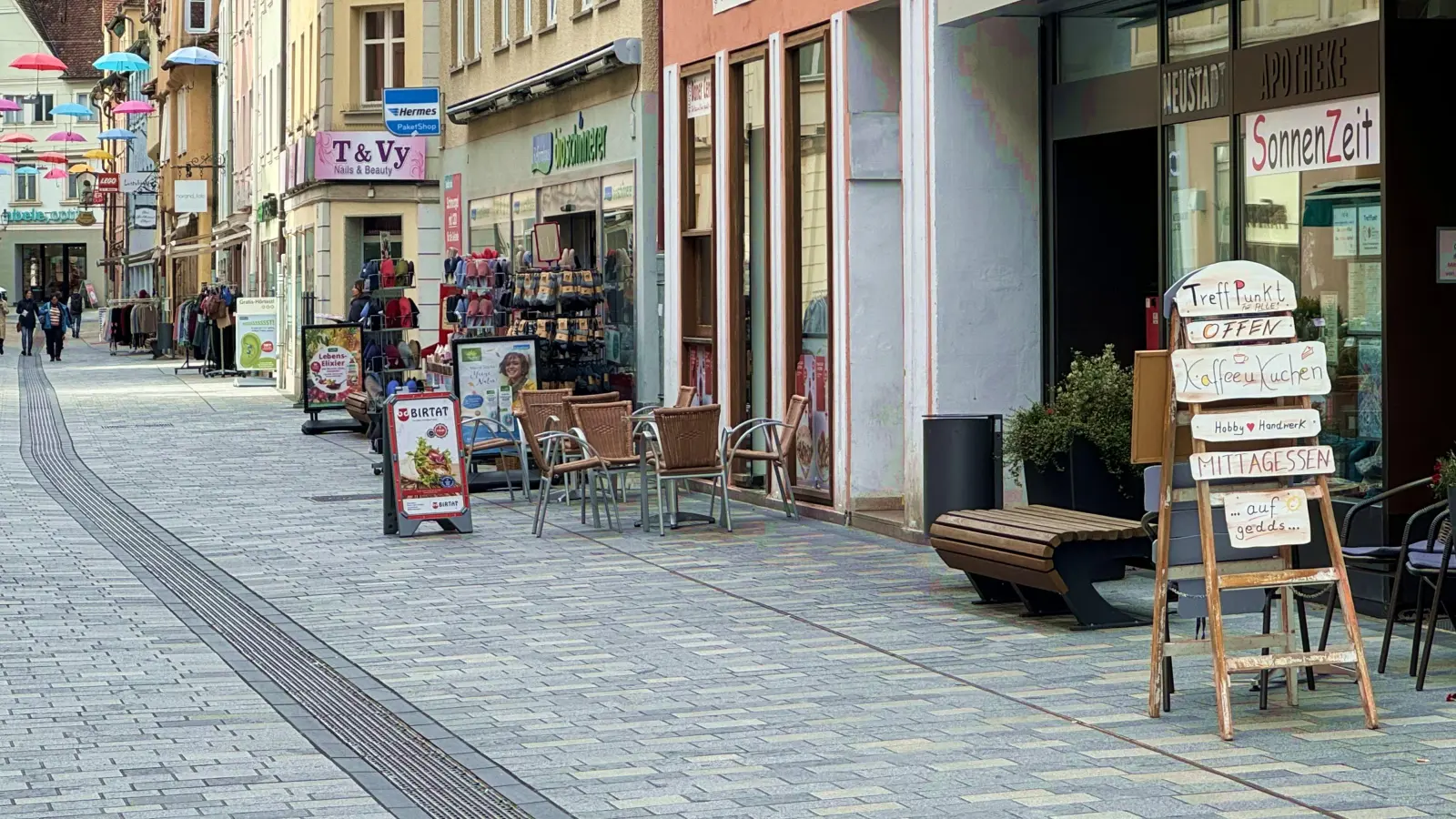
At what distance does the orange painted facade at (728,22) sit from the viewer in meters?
16.5

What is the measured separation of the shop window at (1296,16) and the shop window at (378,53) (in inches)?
1044

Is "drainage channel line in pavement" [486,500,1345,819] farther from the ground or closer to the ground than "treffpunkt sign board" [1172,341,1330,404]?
closer to the ground

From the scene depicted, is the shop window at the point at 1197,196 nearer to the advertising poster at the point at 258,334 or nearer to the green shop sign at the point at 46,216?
the advertising poster at the point at 258,334

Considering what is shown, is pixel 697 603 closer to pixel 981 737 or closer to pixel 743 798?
pixel 981 737

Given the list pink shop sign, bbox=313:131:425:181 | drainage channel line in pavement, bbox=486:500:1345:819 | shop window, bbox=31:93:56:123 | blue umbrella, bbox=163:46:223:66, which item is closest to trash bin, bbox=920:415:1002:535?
drainage channel line in pavement, bbox=486:500:1345:819

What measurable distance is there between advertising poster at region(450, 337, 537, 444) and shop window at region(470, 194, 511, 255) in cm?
723

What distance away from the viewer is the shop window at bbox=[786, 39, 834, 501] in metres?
16.3

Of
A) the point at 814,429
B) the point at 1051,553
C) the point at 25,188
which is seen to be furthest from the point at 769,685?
the point at 25,188

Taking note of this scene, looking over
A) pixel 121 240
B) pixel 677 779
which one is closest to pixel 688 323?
pixel 677 779

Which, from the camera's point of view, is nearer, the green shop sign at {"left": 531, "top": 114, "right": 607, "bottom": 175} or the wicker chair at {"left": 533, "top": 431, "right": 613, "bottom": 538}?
the wicker chair at {"left": 533, "top": 431, "right": 613, "bottom": 538}

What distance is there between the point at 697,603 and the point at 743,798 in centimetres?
466

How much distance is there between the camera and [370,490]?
1911cm

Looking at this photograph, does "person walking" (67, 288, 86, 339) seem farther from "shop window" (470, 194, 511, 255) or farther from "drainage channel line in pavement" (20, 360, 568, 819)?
"drainage channel line in pavement" (20, 360, 568, 819)

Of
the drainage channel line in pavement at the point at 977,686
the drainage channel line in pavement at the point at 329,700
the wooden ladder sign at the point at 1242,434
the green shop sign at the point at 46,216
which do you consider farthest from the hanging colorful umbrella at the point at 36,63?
the green shop sign at the point at 46,216
